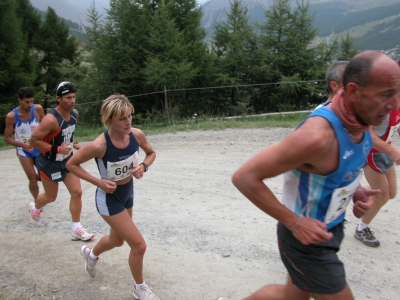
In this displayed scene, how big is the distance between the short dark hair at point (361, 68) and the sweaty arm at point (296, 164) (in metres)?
0.25

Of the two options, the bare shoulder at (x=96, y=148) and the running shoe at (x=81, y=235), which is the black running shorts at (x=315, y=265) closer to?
the bare shoulder at (x=96, y=148)

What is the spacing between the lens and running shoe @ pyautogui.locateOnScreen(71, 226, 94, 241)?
4.88 m

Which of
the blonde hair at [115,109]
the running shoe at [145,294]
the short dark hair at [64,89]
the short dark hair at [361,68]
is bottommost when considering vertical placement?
the running shoe at [145,294]

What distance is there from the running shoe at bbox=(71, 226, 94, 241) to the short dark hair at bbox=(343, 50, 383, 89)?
3945 millimetres

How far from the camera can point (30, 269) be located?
4.26 meters

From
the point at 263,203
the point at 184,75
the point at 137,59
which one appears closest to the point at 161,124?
the point at 184,75

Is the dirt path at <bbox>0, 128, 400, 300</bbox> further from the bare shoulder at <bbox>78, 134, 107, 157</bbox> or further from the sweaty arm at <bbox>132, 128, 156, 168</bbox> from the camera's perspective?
the bare shoulder at <bbox>78, 134, 107, 157</bbox>

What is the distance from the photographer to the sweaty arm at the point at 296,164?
1.88 metres

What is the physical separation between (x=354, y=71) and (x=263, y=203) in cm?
81

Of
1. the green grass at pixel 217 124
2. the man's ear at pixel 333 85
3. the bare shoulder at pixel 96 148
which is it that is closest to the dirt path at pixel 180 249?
the bare shoulder at pixel 96 148

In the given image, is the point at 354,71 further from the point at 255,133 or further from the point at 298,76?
the point at 298,76

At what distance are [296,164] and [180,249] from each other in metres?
2.92

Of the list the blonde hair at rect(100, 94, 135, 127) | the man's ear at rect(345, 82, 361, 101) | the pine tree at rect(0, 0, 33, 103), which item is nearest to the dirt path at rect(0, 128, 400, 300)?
the blonde hair at rect(100, 94, 135, 127)

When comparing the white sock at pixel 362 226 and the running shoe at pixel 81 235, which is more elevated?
the white sock at pixel 362 226
